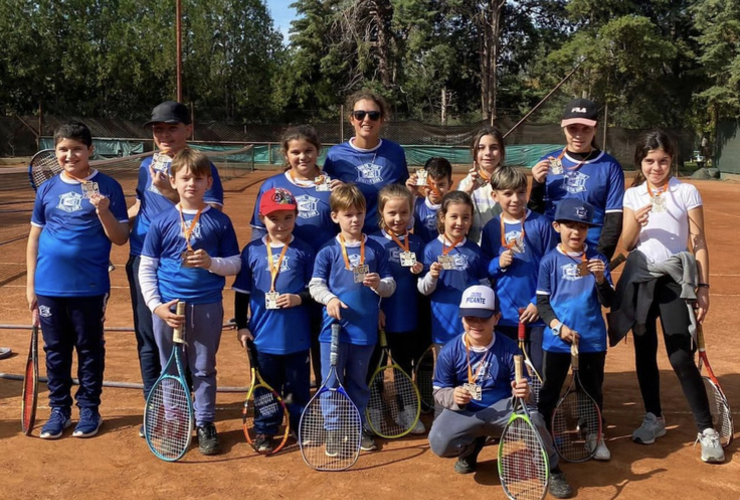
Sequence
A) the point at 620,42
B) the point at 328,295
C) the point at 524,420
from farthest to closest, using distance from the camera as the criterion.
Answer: the point at 620,42, the point at 328,295, the point at 524,420

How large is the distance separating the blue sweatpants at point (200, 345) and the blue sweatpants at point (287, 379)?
1.03ft

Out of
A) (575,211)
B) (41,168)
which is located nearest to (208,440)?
(41,168)

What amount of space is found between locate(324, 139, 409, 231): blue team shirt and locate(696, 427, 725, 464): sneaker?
101 inches

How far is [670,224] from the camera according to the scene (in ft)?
15.0

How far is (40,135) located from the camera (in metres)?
31.9

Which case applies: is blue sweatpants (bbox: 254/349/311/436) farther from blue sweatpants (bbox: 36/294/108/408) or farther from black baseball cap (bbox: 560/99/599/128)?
black baseball cap (bbox: 560/99/599/128)

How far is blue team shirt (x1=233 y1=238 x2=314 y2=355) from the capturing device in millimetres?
4465

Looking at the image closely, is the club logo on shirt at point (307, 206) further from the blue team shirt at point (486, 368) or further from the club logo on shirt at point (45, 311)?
the club logo on shirt at point (45, 311)

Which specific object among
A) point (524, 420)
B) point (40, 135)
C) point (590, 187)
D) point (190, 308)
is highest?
point (40, 135)

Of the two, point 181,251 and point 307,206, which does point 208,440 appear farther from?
point 307,206

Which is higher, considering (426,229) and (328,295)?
(426,229)

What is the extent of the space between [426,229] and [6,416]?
11.1ft

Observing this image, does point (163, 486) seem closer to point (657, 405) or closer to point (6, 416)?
point (6, 416)

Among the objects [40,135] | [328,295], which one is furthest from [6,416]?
[40,135]
